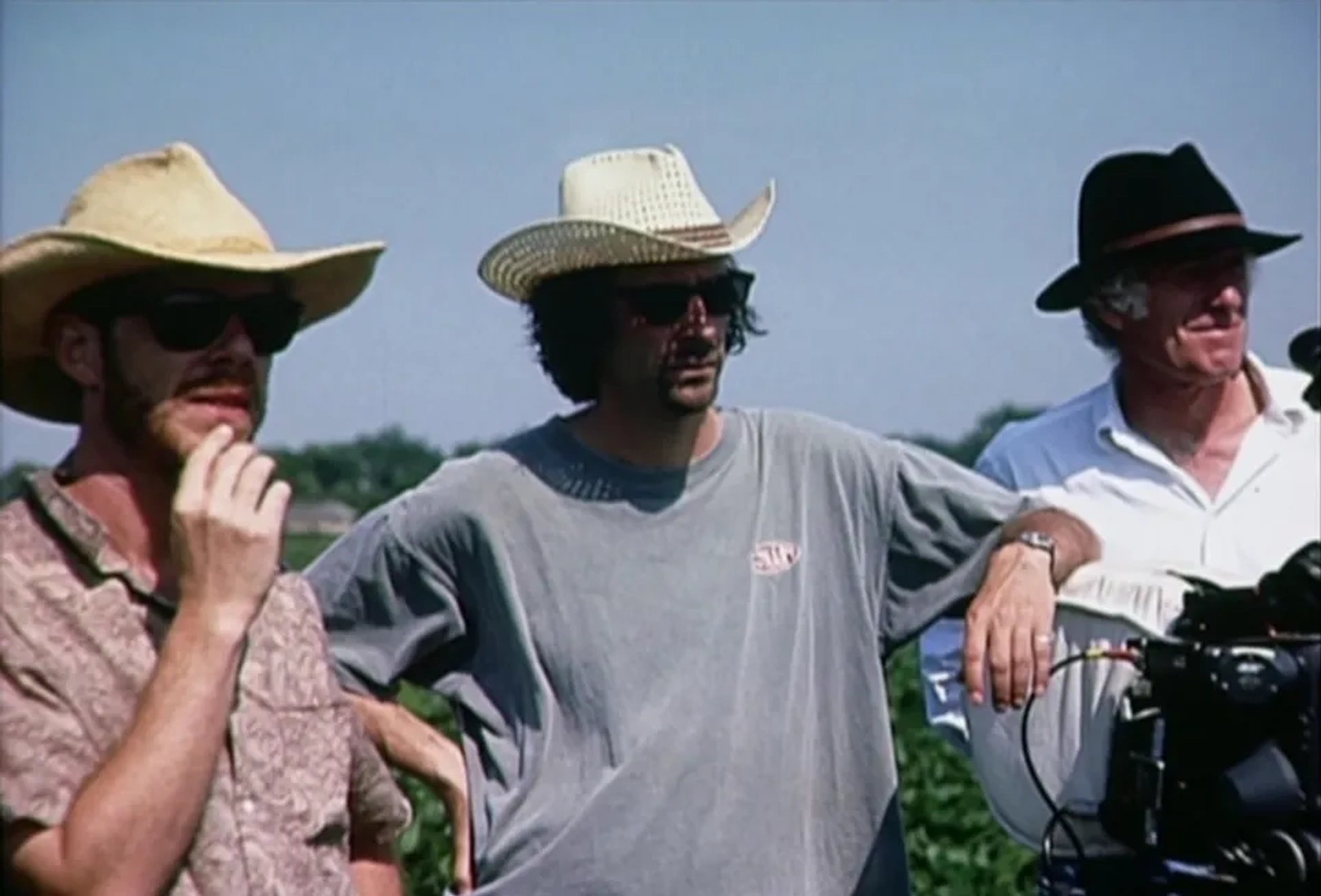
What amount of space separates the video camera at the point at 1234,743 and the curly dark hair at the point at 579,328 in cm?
99

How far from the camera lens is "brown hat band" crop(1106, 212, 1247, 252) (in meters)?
4.27

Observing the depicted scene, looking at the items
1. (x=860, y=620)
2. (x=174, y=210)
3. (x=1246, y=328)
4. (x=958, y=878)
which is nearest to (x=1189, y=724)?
(x=860, y=620)

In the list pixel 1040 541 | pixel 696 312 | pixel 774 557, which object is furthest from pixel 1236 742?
pixel 696 312

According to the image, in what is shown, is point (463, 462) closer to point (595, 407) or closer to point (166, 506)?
point (595, 407)

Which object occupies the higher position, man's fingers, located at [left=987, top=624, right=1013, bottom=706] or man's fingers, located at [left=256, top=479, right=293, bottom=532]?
man's fingers, located at [left=256, top=479, right=293, bottom=532]

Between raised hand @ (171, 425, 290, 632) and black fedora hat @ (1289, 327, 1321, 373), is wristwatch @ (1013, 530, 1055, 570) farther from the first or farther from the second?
raised hand @ (171, 425, 290, 632)

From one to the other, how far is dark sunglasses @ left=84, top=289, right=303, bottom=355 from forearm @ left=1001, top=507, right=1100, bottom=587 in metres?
1.27

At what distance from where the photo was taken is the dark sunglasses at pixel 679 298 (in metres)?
3.93

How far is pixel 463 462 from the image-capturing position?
395 cm

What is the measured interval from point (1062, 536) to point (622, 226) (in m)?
0.86

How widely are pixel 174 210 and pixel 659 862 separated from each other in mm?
1256

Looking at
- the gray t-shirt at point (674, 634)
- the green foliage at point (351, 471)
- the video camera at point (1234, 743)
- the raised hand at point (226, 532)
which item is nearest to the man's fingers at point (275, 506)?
the raised hand at point (226, 532)

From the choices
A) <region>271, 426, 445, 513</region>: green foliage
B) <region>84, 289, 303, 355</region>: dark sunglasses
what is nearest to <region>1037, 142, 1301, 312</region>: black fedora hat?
<region>84, 289, 303, 355</region>: dark sunglasses

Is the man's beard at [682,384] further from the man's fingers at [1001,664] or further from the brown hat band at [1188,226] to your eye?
the brown hat band at [1188,226]
